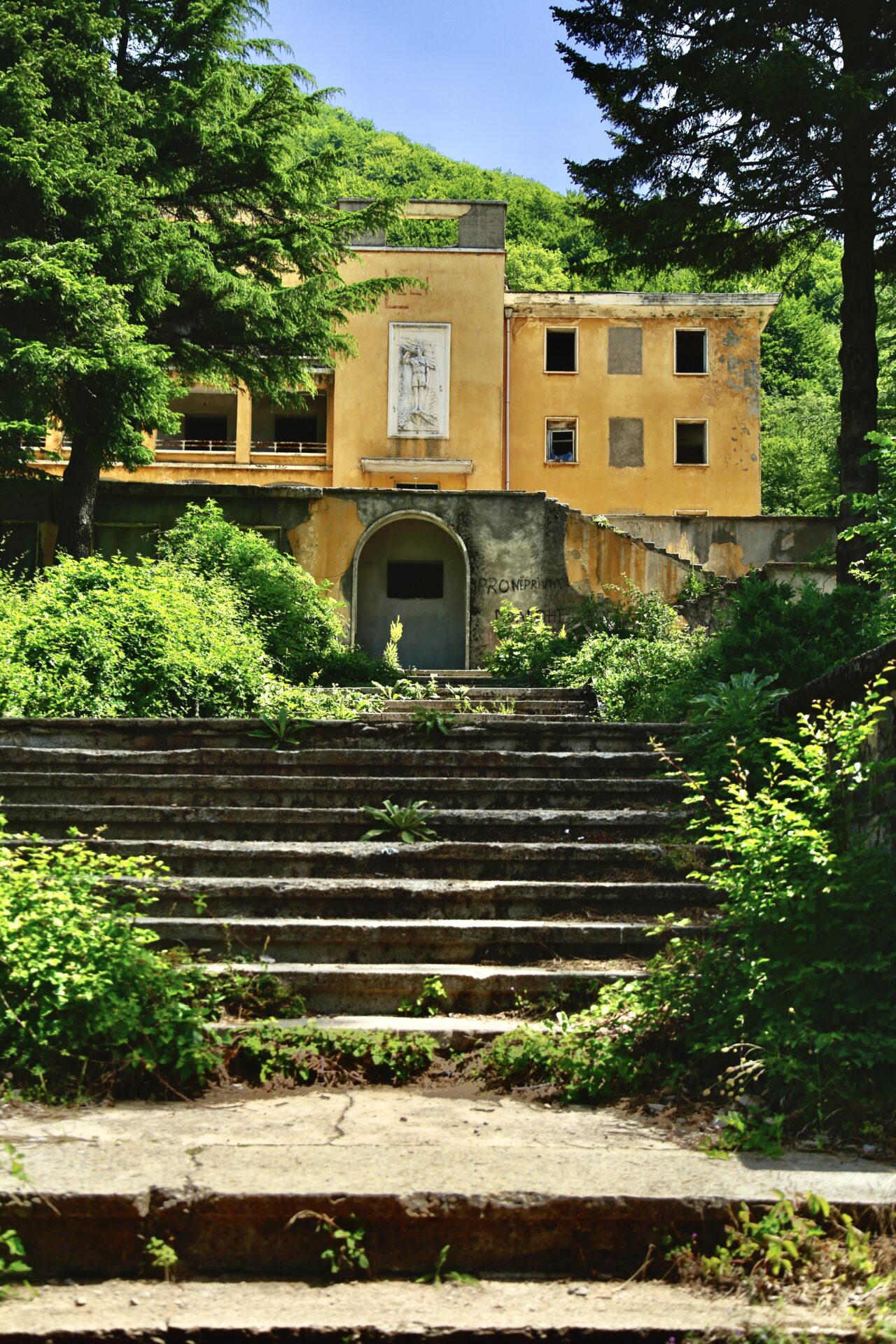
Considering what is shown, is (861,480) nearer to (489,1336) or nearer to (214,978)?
(214,978)

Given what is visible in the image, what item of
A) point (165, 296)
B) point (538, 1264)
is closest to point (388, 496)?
point (165, 296)

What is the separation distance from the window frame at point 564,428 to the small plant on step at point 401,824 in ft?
78.5

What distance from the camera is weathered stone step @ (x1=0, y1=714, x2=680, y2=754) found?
779 cm

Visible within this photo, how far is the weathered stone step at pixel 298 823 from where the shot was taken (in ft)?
21.7

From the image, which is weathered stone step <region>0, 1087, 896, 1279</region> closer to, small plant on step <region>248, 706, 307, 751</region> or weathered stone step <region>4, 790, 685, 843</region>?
weathered stone step <region>4, 790, 685, 843</region>

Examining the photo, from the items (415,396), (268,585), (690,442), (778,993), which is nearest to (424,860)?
(778,993)

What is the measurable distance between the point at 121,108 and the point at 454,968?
42.9 feet

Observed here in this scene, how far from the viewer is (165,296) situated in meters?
14.4

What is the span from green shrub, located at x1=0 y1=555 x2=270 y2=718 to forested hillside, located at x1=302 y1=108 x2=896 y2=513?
93.4 feet

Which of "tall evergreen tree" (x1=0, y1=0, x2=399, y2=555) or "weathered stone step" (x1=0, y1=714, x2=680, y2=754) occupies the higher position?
"tall evergreen tree" (x1=0, y1=0, x2=399, y2=555)

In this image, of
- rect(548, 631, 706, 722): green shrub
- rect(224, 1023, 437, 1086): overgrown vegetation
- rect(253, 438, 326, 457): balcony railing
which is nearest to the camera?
rect(224, 1023, 437, 1086): overgrown vegetation

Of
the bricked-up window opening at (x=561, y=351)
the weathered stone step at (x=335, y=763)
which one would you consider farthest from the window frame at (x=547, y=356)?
the weathered stone step at (x=335, y=763)

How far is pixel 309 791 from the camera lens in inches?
279

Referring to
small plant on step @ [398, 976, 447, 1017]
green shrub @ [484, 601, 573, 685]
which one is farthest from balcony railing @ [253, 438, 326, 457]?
small plant on step @ [398, 976, 447, 1017]
